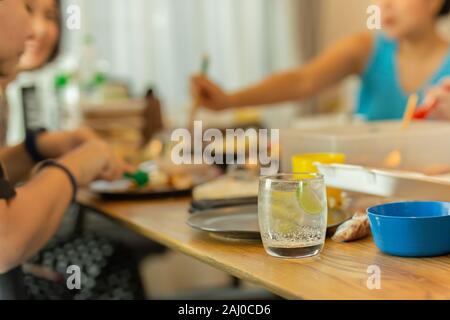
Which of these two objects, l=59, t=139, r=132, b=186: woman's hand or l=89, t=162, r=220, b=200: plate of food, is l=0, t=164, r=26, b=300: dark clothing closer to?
l=59, t=139, r=132, b=186: woman's hand

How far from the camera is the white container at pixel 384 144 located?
1.29m

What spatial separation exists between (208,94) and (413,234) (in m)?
1.23

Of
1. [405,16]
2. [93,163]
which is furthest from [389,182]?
[405,16]

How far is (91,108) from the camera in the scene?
8.61 ft

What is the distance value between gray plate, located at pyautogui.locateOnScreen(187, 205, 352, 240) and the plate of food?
1.16 ft

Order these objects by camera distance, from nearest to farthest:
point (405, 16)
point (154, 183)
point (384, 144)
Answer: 1. point (384, 144)
2. point (154, 183)
3. point (405, 16)

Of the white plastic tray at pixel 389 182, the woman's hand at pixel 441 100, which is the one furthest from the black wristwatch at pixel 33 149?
the woman's hand at pixel 441 100

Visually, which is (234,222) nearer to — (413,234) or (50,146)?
(413,234)

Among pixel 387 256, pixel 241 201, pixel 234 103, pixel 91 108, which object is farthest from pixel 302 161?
pixel 91 108

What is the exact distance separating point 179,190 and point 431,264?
741mm

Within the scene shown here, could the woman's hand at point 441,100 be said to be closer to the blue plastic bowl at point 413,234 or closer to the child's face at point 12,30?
the blue plastic bowl at point 413,234

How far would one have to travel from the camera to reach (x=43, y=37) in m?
1.70
